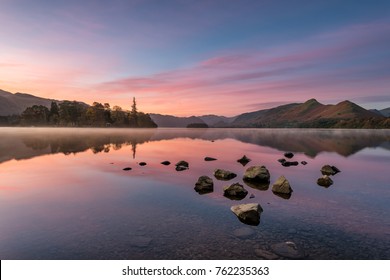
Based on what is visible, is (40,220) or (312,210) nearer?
(40,220)

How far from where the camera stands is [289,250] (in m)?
14.5

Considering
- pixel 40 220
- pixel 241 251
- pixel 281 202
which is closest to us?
pixel 241 251

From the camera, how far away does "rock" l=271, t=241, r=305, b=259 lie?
1408 centimetres

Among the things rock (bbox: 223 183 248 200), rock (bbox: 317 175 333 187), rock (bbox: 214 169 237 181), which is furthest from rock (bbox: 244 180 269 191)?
rock (bbox: 317 175 333 187)

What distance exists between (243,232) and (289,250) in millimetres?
3128

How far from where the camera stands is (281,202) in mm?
24047

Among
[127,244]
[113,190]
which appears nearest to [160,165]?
[113,190]

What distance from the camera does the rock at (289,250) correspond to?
46.2 ft

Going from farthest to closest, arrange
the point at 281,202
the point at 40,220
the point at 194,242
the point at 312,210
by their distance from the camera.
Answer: the point at 281,202, the point at 312,210, the point at 40,220, the point at 194,242

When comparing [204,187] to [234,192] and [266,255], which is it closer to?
[234,192]

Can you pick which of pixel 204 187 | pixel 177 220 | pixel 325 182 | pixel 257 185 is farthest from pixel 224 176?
pixel 177 220

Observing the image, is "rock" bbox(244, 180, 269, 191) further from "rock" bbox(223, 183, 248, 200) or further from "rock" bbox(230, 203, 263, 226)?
"rock" bbox(230, 203, 263, 226)

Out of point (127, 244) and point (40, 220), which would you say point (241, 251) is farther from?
point (40, 220)
